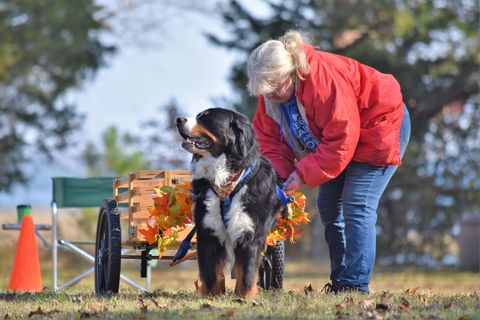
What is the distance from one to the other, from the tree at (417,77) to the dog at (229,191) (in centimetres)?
1058

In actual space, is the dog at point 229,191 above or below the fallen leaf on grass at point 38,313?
above

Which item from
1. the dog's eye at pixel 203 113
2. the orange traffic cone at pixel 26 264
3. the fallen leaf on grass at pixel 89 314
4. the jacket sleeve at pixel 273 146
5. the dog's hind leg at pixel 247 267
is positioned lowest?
the orange traffic cone at pixel 26 264

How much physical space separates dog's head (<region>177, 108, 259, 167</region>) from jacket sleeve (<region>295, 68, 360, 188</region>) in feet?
1.46

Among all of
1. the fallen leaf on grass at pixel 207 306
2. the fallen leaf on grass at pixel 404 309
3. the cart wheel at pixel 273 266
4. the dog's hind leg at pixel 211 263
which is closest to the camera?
the fallen leaf on grass at pixel 404 309

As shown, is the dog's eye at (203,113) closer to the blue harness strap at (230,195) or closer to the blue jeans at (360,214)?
the blue harness strap at (230,195)

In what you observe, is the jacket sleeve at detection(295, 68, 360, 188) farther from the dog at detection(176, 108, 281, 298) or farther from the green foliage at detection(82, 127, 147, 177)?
the green foliage at detection(82, 127, 147, 177)

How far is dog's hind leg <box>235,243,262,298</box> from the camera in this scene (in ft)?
18.7

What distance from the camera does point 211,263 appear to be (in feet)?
19.1

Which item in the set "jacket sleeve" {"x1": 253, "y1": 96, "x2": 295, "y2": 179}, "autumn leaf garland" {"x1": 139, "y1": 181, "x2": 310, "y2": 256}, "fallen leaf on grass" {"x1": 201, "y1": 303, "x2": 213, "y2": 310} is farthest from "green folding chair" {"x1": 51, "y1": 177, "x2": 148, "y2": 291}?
"fallen leaf on grass" {"x1": 201, "y1": 303, "x2": 213, "y2": 310}

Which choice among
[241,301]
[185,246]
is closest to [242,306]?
[241,301]

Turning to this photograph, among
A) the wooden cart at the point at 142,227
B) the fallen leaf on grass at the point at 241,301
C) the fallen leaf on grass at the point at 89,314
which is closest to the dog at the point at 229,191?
the fallen leaf on grass at the point at 241,301

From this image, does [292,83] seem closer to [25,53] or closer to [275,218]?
[275,218]

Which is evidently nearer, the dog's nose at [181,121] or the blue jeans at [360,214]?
the dog's nose at [181,121]

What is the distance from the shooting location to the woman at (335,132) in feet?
19.1
